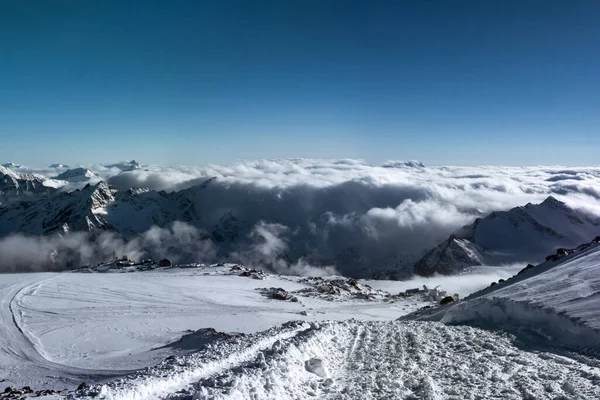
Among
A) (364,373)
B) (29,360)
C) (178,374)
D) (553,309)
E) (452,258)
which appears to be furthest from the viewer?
(452,258)

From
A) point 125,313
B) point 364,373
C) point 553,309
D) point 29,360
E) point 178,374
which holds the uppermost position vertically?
point 553,309

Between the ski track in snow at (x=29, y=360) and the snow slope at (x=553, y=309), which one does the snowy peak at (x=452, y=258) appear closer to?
the snow slope at (x=553, y=309)

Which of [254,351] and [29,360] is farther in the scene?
[29,360]

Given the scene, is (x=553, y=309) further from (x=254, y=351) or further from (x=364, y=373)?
(x=254, y=351)

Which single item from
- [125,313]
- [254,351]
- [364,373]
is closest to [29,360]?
[125,313]

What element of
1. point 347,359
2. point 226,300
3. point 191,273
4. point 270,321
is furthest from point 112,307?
point 347,359

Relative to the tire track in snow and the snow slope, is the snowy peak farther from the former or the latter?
the tire track in snow

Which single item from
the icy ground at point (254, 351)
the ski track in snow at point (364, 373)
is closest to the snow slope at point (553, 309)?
the icy ground at point (254, 351)

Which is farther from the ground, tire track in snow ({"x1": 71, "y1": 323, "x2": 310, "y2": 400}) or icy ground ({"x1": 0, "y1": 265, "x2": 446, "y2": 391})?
tire track in snow ({"x1": 71, "y1": 323, "x2": 310, "y2": 400})

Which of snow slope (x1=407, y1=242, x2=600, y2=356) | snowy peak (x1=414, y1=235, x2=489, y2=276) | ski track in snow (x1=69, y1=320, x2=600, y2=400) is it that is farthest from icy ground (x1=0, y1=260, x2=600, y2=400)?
snowy peak (x1=414, y1=235, x2=489, y2=276)
